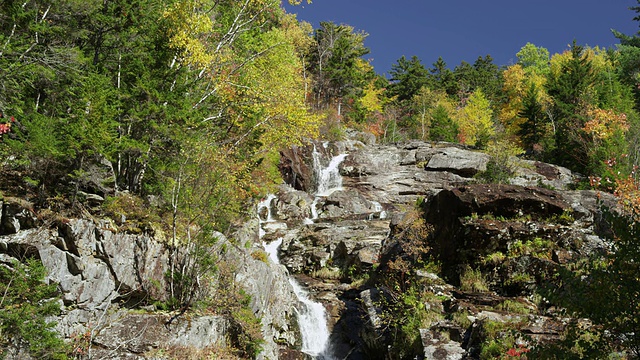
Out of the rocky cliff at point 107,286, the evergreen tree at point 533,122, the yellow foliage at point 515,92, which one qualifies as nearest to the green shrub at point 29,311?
the rocky cliff at point 107,286

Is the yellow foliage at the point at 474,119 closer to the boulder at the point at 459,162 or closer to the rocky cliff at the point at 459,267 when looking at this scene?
the boulder at the point at 459,162

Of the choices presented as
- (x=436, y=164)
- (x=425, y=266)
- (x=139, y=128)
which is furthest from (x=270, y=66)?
(x=436, y=164)

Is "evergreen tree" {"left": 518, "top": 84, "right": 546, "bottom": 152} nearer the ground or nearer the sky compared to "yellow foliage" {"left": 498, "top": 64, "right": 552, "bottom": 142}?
nearer the ground

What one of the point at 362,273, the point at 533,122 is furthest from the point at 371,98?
the point at 362,273

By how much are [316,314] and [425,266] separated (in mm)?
4917

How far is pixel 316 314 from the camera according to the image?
15.2 metres

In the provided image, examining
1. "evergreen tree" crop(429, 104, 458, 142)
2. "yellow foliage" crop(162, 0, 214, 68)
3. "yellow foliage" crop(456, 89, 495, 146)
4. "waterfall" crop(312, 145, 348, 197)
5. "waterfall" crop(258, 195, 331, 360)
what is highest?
"yellow foliage" crop(456, 89, 495, 146)

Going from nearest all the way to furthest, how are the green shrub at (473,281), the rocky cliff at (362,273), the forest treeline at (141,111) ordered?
the rocky cliff at (362,273) < the forest treeline at (141,111) < the green shrub at (473,281)

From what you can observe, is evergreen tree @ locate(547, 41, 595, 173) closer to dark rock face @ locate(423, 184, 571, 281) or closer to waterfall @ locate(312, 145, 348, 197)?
waterfall @ locate(312, 145, 348, 197)

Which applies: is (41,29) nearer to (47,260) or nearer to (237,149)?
(47,260)

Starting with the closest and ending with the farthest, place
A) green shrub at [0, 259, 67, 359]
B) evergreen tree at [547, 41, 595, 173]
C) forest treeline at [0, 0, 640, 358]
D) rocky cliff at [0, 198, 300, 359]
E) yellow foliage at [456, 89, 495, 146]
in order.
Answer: green shrub at [0, 259, 67, 359] → rocky cliff at [0, 198, 300, 359] → forest treeline at [0, 0, 640, 358] → evergreen tree at [547, 41, 595, 173] → yellow foliage at [456, 89, 495, 146]

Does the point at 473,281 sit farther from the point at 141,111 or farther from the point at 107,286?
the point at 141,111

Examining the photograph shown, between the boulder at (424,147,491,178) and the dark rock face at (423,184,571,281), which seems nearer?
the dark rock face at (423,184,571,281)

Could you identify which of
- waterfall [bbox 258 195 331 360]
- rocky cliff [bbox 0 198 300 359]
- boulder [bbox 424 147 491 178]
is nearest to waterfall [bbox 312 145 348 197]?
boulder [bbox 424 147 491 178]
